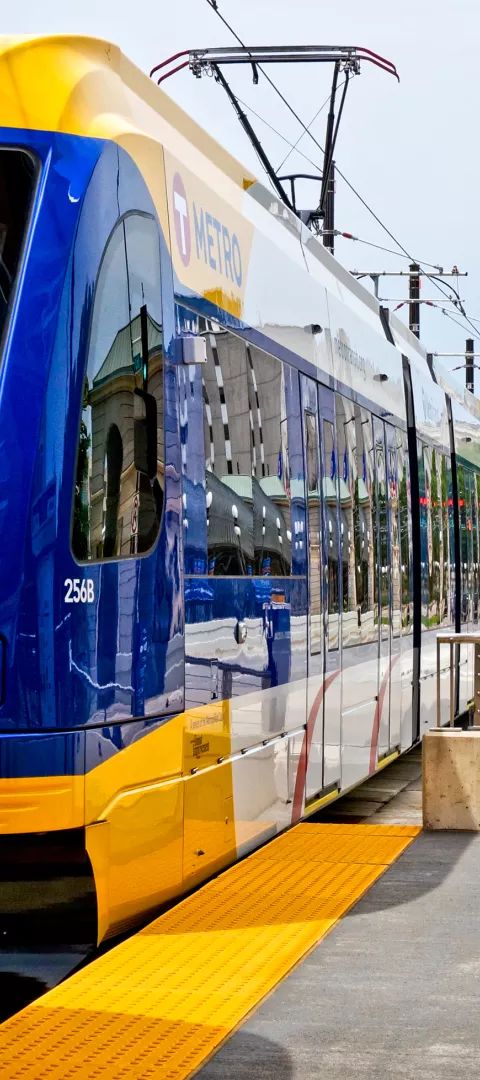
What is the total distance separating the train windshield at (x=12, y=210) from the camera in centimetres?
605

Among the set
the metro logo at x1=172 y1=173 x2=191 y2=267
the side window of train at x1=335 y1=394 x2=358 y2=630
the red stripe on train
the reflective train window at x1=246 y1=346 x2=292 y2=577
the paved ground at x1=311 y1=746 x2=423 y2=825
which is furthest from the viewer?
the paved ground at x1=311 y1=746 x2=423 y2=825

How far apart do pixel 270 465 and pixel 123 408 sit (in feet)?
7.89

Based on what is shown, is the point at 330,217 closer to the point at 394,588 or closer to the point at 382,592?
the point at 394,588

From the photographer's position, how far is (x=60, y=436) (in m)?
5.96

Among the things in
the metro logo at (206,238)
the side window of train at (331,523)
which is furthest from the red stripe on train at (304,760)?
the metro logo at (206,238)

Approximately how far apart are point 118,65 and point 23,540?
6.44 ft

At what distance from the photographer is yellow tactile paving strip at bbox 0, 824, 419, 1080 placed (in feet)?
17.9

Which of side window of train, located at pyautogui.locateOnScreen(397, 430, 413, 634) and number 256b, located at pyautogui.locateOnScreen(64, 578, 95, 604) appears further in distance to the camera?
side window of train, located at pyautogui.locateOnScreen(397, 430, 413, 634)

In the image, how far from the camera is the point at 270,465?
8688 millimetres

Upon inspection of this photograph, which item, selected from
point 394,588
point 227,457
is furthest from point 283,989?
point 394,588

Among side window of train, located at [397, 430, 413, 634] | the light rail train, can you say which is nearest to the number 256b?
the light rail train

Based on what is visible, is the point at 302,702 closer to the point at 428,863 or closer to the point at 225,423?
the point at 428,863

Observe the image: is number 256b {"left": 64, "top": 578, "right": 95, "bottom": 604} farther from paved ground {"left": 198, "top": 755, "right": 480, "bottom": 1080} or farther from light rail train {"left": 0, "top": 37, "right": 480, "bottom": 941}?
paved ground {"left": 198, "top": 755, "right": 480, "bottom": 1080}

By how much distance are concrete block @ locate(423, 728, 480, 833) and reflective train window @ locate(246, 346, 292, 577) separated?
2212 millimetres
